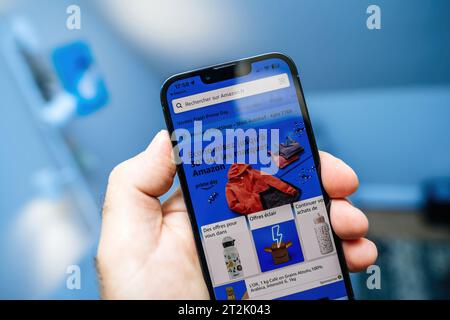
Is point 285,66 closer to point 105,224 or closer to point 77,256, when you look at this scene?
point 105,224

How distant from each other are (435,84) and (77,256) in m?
0.62

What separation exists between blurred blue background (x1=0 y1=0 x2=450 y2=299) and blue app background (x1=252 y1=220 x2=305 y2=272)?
0.48 ft

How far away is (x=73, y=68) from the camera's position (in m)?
0.63

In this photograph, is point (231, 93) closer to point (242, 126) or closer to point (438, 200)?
point (242, 126)

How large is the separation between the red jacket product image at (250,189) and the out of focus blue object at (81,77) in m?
0.28

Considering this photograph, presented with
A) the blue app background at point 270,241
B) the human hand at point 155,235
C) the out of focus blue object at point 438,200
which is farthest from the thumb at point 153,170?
the out of focus blue object at point 438,200

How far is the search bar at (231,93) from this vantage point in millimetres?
456

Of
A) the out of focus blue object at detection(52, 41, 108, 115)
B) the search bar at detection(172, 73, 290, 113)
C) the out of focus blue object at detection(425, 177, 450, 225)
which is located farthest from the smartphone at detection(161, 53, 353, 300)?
the out of focus blue object at detection(425, 177, 450, 225)

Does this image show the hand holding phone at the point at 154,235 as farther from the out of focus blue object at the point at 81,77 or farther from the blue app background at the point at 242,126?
the out of focus blue object at the point at 81,77

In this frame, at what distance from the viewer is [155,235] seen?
478 millimetres

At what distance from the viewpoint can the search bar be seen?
46cm

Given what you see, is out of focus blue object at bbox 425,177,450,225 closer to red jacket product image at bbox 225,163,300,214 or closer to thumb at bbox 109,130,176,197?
red jacket product image at bbox 225,163,300,214

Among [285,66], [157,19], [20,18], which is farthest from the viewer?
[20,18]
